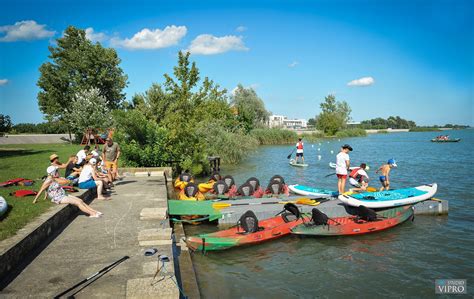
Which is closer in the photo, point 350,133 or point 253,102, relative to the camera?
point 253,102

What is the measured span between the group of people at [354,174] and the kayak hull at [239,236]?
3.54 m

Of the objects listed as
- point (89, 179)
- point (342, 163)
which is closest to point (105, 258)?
point (89, 179)

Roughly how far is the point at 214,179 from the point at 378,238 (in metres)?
7.78

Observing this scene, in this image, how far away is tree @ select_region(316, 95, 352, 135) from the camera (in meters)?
85.8

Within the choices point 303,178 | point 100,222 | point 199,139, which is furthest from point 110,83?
point 100,222

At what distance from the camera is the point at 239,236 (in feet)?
32.7

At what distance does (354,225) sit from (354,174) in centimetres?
438

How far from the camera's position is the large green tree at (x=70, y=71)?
48.5m

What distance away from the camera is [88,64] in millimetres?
48531

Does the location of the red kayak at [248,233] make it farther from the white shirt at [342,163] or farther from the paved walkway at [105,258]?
the white shirt at [342,163]

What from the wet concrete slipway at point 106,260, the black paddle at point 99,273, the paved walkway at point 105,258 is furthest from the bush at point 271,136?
the black paddle at point 99,273

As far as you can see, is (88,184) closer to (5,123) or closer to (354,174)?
(354,174)

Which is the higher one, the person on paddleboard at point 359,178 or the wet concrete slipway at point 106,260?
the person on paddleboard at point 359,178

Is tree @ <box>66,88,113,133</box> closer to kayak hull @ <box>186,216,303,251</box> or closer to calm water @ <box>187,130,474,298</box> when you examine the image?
calm water @ <box>187,130,474,298</box>
